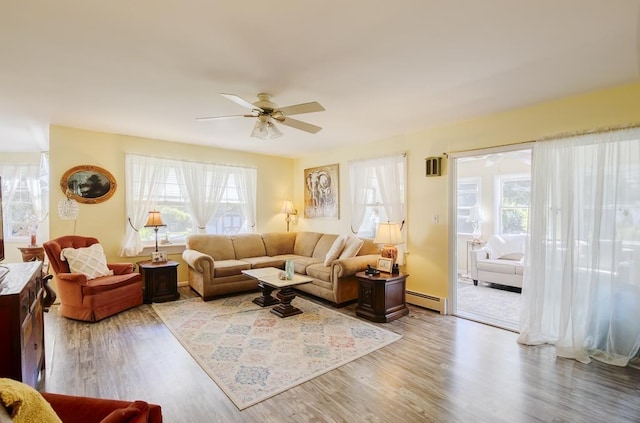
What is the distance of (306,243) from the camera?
5910 mm

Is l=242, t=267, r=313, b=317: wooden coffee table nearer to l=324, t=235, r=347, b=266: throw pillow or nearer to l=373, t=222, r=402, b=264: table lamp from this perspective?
l=324, t=235, r=347, b=266: throw pillow

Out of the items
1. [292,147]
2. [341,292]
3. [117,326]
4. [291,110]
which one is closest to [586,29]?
[291,110]

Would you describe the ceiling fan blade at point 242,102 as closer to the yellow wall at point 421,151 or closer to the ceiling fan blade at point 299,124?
the ceiling fan blade at point 299,124

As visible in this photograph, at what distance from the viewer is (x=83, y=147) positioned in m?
4.47

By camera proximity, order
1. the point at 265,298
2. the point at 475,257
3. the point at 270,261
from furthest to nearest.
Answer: the point at 475,257, the point at 270,261, the point at 265,298

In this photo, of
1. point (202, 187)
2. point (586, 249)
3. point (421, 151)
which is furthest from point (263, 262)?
point (586, 249)

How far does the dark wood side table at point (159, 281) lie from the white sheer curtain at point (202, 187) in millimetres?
1146

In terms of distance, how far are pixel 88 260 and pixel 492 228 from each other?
22.8 ft

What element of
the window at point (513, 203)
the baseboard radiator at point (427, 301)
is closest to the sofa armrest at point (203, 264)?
the baseboard radiator at point (427, 301)

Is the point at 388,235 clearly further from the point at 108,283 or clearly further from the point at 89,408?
the point at 108,283

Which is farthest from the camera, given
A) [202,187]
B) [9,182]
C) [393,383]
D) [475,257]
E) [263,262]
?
[9,182]

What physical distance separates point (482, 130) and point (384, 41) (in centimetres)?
230

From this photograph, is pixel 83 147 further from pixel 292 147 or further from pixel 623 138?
pixel 623 138

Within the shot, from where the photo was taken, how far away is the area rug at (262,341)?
8.17 ft
